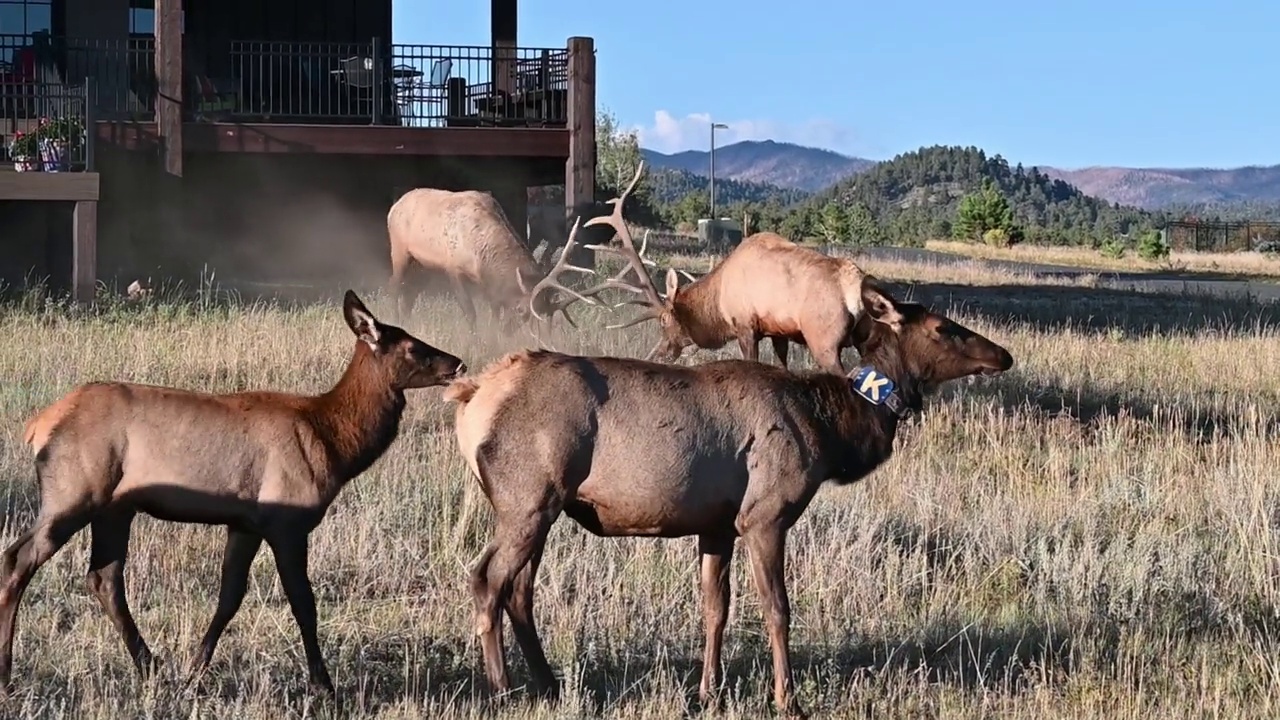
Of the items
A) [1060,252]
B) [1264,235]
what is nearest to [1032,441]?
[1060,252]

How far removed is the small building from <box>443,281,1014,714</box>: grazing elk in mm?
15035

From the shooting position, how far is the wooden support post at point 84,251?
20.7 metres

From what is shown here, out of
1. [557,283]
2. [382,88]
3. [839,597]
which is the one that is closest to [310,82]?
[382,88]

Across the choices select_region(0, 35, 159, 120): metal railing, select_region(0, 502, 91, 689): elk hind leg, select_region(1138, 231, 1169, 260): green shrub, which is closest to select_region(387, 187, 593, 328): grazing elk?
select_region(0, 35, 159, 120): metal railing

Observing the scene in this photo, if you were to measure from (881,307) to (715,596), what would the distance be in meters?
1.59

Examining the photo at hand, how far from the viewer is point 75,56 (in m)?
25.0

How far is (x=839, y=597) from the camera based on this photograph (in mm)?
9000

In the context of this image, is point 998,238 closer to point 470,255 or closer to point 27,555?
point 470,255

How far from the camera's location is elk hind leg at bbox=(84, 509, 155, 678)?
7.32m

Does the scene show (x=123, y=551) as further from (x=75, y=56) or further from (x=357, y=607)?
(x=75, y=56)

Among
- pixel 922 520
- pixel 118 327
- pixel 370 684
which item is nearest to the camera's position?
pixel 370 684

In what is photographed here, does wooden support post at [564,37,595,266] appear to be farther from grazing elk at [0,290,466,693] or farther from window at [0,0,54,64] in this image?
grazing elk at [0,290,466,693]

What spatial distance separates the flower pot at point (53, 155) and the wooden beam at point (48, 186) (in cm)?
43

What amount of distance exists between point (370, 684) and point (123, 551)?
4.00 feet
